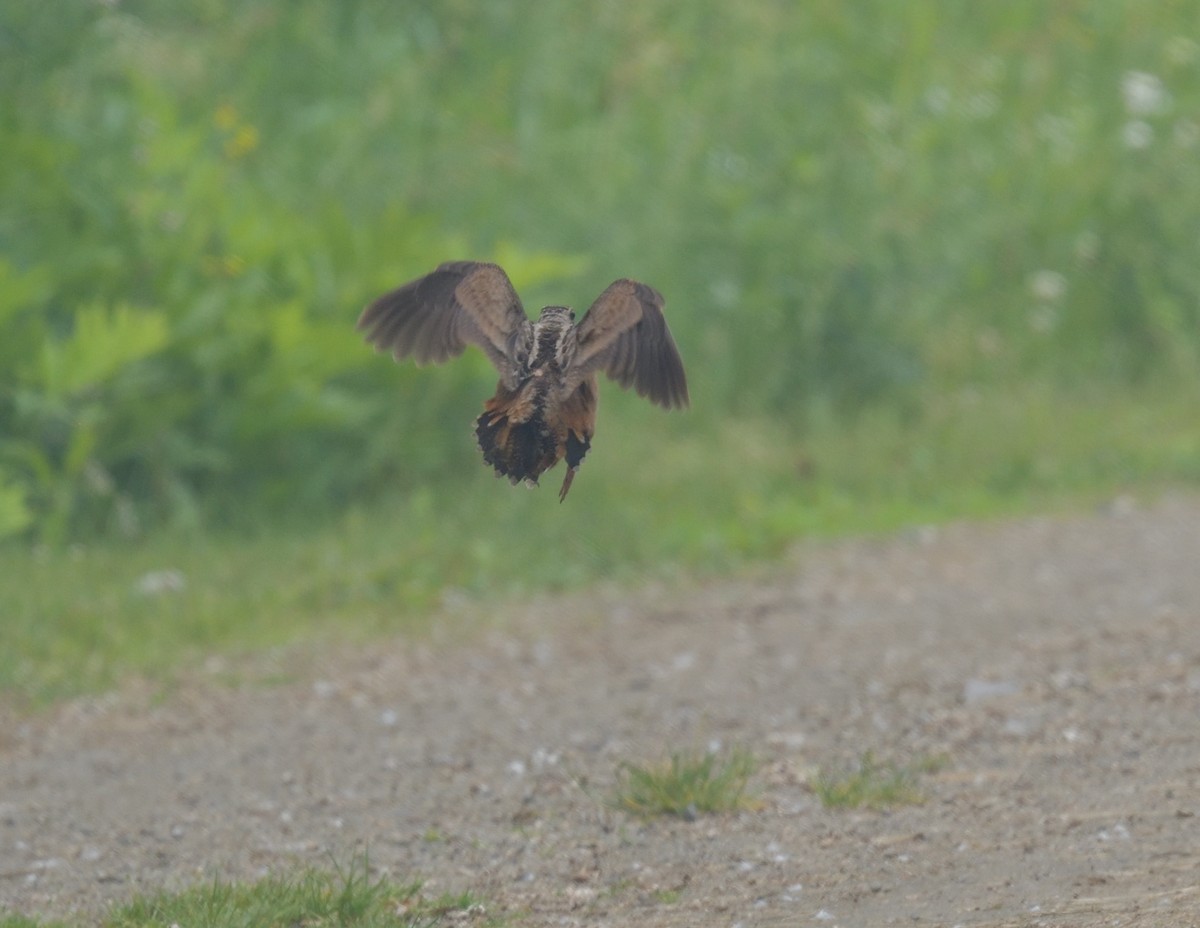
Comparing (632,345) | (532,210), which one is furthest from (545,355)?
(532,210)

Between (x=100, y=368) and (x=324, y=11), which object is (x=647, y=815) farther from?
(x=324, y=11)

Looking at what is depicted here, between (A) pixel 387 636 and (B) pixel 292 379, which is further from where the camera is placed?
(B) pixel 292 379

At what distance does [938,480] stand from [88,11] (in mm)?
4406

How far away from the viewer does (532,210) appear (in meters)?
9.79

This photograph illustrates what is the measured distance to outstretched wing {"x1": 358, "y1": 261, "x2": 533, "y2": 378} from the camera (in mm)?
4680

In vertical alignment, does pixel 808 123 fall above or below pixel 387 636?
above

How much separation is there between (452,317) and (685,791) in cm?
141

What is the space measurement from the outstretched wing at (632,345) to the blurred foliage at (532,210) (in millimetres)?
3267

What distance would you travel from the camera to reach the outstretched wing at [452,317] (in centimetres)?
468

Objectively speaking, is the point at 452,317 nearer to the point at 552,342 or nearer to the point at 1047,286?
the point at 552,342

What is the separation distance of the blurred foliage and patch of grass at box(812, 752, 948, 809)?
3.41m

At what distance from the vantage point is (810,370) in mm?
9727

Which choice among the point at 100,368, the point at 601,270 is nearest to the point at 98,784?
the point at 100,368

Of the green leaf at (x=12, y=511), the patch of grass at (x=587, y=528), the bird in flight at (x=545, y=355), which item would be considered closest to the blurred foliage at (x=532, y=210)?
the green leaf at (x=12, y=511)
